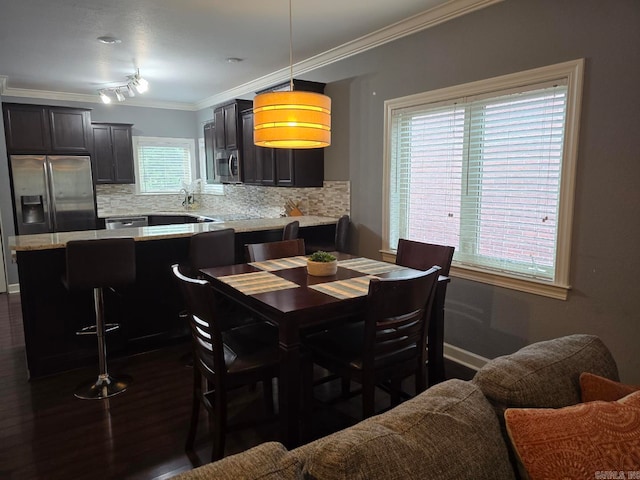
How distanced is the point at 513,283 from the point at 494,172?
0.79 metres

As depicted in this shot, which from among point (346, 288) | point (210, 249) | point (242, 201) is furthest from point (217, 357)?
point (242, 201)

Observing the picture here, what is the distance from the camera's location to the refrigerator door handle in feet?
17.5

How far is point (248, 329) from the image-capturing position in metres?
2.39

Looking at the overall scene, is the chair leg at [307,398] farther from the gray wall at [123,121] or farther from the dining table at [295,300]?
the gray wall at [123,121]

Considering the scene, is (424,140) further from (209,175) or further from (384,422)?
(209,175)

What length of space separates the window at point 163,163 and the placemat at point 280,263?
488 centimetres

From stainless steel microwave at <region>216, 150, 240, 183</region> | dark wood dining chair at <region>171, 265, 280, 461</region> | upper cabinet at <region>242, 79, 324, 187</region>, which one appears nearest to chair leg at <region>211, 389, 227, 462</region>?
dark wood dining chair at <region>171, 265, 280, 461</region>

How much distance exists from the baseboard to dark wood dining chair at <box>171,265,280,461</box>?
1.75 m

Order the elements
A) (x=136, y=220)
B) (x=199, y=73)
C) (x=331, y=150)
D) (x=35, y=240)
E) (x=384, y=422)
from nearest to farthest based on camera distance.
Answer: (x=384, y=422), (x=35, y=240), (x=331, y=150), (x=199, y=73), (x=136, y=220)

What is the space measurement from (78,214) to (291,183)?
3.11 metres

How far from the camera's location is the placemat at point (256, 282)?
2182 mm

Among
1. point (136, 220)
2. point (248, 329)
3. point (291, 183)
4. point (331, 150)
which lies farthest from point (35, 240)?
point (136, 220)

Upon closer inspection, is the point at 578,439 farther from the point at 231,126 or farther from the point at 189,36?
the point at 231,126

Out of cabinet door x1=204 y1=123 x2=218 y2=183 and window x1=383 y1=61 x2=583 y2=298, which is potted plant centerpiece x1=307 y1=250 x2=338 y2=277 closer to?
window x1=383 y1=61 x2=583 y2=298
